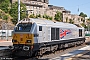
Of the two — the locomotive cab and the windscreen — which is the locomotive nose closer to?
the locomotive cab

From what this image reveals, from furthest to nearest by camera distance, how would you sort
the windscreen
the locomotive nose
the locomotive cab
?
the windscreen < the locomotive nose < the locomotive cab

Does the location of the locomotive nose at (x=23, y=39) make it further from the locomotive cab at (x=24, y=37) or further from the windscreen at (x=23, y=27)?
the windscreen at (x=23, y=27)

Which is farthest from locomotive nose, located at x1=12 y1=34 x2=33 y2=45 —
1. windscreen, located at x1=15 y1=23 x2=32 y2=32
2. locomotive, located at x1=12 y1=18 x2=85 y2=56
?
windscreen, located at x1=15 y1=23 x2=32 y2=32

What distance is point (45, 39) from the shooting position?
21625 mm

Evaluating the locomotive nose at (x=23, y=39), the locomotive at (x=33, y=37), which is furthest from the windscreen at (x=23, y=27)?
the locomotive nose at (x=23, y=39)

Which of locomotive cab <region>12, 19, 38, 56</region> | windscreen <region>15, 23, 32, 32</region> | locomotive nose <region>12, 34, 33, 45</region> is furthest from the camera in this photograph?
windscreen <region>15, 23, 32, 32</region>

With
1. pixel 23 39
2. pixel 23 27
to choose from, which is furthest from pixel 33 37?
pixel 23 27

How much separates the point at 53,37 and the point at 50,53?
1.88 m

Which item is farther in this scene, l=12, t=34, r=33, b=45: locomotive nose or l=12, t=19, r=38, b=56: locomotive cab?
l=12, t=34, r=33, b=45: locomotive nose

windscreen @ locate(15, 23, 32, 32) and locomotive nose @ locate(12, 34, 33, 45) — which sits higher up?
windscreen @ locate(15, 23, 32, 32)

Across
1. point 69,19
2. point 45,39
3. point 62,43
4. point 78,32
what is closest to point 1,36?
point 78,32

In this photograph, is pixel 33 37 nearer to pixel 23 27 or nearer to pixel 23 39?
pixel 23 39

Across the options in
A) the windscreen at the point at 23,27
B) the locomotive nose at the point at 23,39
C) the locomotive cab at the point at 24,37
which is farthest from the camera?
the windscreen at the point at 23,27

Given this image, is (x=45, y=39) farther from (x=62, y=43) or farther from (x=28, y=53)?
(x=62, y=43)
